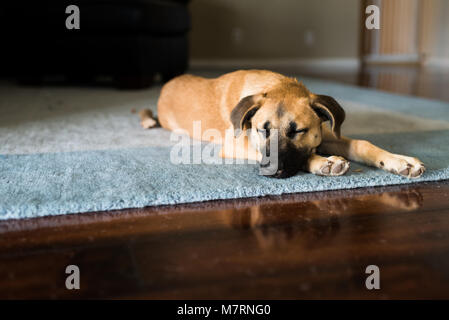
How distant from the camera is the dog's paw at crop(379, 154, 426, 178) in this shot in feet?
4.96

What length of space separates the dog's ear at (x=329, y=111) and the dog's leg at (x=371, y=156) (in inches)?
5.9

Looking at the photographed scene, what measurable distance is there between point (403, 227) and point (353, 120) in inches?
57.3

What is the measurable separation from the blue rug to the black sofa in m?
2.45

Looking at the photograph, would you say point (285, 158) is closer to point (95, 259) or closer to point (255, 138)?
point (255, 138)

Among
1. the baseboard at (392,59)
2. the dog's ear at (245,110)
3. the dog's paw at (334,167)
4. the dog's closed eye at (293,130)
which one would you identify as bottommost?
the dog's paw at (334,167)

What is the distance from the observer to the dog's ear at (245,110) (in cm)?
161

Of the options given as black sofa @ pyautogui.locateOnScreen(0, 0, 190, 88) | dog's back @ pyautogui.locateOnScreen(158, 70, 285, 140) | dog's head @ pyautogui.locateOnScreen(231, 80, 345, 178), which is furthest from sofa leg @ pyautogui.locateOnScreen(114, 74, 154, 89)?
dog's head @ pyautogui.locateOnScreen(231, 80, 345, 178)

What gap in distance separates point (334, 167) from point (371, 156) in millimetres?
198

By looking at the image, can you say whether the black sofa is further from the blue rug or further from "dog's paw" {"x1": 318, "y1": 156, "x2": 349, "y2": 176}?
"dog's paw" {"x1": 318, "y1": 156, "x2": 349, "y2": 176}

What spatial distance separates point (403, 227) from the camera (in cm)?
116

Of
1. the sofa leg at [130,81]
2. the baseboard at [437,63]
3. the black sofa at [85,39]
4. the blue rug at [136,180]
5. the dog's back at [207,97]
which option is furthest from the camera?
the baseboard at [437,63]

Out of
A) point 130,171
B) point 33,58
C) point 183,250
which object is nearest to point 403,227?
point 183,250

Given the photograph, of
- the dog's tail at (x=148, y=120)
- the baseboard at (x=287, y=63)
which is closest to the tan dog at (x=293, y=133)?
the dog's tail at (x=148, y=120)

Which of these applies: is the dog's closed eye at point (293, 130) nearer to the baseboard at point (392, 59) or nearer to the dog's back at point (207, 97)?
the dog's back at point (207, 97)
